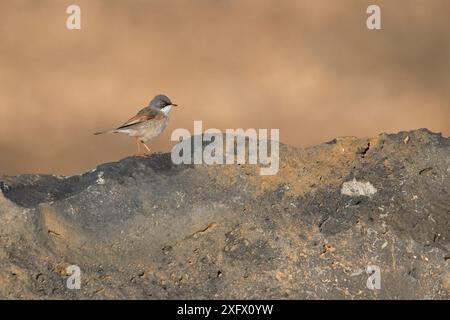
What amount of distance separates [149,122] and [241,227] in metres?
2.23

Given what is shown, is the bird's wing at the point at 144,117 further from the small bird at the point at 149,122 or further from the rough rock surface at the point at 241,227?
the rough rock surface at the point at 241,227

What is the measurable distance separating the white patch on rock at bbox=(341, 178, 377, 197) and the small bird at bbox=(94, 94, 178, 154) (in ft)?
7.67

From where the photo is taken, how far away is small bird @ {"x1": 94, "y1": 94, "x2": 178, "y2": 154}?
7871mm

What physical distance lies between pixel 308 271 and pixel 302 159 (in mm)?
999

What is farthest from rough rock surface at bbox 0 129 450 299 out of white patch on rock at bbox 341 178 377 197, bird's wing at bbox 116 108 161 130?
bird's wing at bbox 116 108 161 130

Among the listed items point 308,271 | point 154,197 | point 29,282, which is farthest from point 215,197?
point 29,282

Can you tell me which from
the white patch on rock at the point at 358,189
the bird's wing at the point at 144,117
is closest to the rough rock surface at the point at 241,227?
the white patch on rock at the point at 358,189

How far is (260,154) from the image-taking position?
6.29 metres

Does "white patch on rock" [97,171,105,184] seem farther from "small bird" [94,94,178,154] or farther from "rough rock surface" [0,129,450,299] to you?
"small bird" [94,94,178,154]

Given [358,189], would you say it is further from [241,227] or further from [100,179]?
[100,179]

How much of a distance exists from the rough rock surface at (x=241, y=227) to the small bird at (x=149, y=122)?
1.51m

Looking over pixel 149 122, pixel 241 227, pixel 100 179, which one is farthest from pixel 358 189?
pixel 149 122

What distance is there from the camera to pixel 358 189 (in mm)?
6164

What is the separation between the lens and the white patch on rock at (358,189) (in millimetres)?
6148
